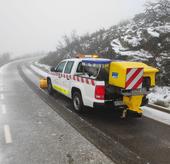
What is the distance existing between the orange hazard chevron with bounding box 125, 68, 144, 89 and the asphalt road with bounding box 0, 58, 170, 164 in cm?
133

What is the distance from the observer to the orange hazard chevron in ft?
22.0

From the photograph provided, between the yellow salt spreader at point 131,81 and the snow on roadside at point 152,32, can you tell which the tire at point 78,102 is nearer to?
the yellow salt spreader at point 131,81

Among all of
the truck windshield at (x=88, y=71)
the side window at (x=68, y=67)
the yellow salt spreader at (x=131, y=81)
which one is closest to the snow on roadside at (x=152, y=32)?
the side window at (x=68, y=67)

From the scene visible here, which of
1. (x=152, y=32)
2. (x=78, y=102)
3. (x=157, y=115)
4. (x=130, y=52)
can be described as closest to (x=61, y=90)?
(x=78, y=102)

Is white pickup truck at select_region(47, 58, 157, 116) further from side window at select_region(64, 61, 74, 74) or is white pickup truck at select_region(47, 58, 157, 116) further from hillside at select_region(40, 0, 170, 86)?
hillside at select_region(40, 0, 170, 86)

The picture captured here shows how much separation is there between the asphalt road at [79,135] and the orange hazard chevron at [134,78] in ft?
4.37

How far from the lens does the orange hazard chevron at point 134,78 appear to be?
22.0 ft

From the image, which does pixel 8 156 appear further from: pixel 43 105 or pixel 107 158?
pixel 43 105

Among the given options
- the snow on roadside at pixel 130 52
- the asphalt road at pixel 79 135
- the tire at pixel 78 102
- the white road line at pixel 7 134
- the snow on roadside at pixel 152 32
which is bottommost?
the asphalt road at pixel 79 135

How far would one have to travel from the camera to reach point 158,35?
1412 centimetres

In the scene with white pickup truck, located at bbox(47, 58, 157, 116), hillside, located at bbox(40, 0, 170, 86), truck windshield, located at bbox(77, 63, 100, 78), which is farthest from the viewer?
hillside, located at bbox(40, 0, 170, 86)

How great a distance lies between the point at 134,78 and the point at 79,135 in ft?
7.68

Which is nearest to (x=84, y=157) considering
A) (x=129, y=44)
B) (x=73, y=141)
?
(x=73, y=141)

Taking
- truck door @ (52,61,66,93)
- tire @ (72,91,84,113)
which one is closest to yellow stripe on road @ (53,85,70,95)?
truck door @ (52,61,66,93)
